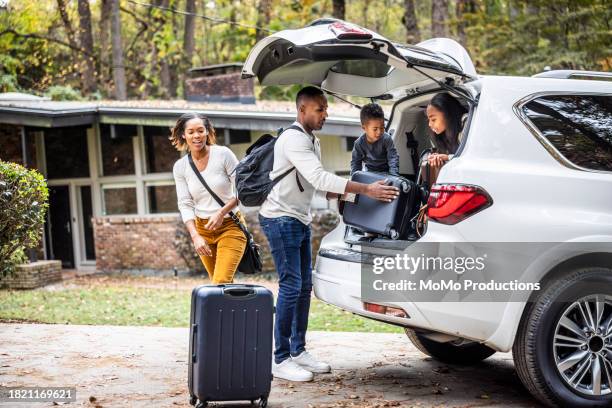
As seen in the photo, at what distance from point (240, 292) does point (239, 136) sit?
46.8 feet

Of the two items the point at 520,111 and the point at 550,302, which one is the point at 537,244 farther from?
the point at 520,111

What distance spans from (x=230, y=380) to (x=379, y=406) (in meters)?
1.01

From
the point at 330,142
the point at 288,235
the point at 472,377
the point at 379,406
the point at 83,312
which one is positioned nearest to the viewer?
the point at 379,406

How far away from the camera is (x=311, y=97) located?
6.05 meters

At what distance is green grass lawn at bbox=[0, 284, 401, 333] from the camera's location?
1132 cm

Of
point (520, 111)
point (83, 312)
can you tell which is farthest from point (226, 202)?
point (83, 312)

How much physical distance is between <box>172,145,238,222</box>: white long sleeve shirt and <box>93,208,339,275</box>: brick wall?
40.5 feet

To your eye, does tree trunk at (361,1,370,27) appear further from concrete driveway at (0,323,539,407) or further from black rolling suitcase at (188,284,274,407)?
black rolling suitcase at (188,284,274,407)

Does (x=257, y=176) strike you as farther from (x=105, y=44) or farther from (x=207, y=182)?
(x=105, y=44)

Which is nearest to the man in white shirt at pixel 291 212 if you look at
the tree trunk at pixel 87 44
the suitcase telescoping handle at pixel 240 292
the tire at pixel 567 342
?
the suitcase telescoping handle at pixel 240 292

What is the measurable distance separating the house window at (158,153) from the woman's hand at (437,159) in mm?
14790

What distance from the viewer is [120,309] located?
42.5ft

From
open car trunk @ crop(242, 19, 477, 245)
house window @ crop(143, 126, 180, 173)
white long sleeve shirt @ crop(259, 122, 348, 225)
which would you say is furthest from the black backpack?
house window @ crop(143, 126, 180, 173)

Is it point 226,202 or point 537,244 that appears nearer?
point 537,244
